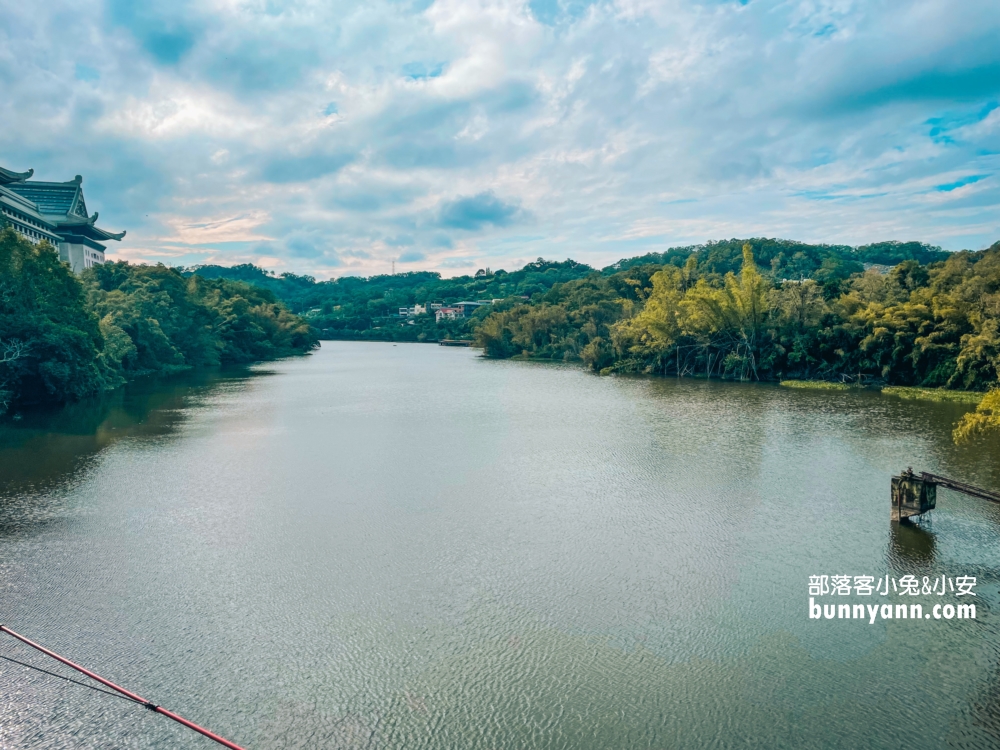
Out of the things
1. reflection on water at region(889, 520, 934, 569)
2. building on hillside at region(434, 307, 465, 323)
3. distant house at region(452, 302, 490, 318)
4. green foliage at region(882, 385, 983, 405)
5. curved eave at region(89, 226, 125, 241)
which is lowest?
green foliage at region(882, 385, 983, 405)

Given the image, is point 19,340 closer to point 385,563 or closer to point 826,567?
point 385,563

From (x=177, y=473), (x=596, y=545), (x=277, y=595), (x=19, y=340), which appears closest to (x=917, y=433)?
(x=596, y=545)

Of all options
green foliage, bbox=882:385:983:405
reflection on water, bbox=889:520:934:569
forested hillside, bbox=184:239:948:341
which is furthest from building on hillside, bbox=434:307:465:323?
reflection on water, bbox=889:520:934:569

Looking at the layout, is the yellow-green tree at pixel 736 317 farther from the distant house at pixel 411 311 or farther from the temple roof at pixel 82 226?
Result: the distant house at pixel 411 311

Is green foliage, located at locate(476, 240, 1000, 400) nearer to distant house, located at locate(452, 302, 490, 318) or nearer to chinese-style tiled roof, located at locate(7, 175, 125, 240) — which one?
chinese-style tiled roof, located at locate(7, 175, 125, 240)

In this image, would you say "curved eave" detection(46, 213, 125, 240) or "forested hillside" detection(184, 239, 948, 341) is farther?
"forested hillside" detection(184, 239, 948, 341)
